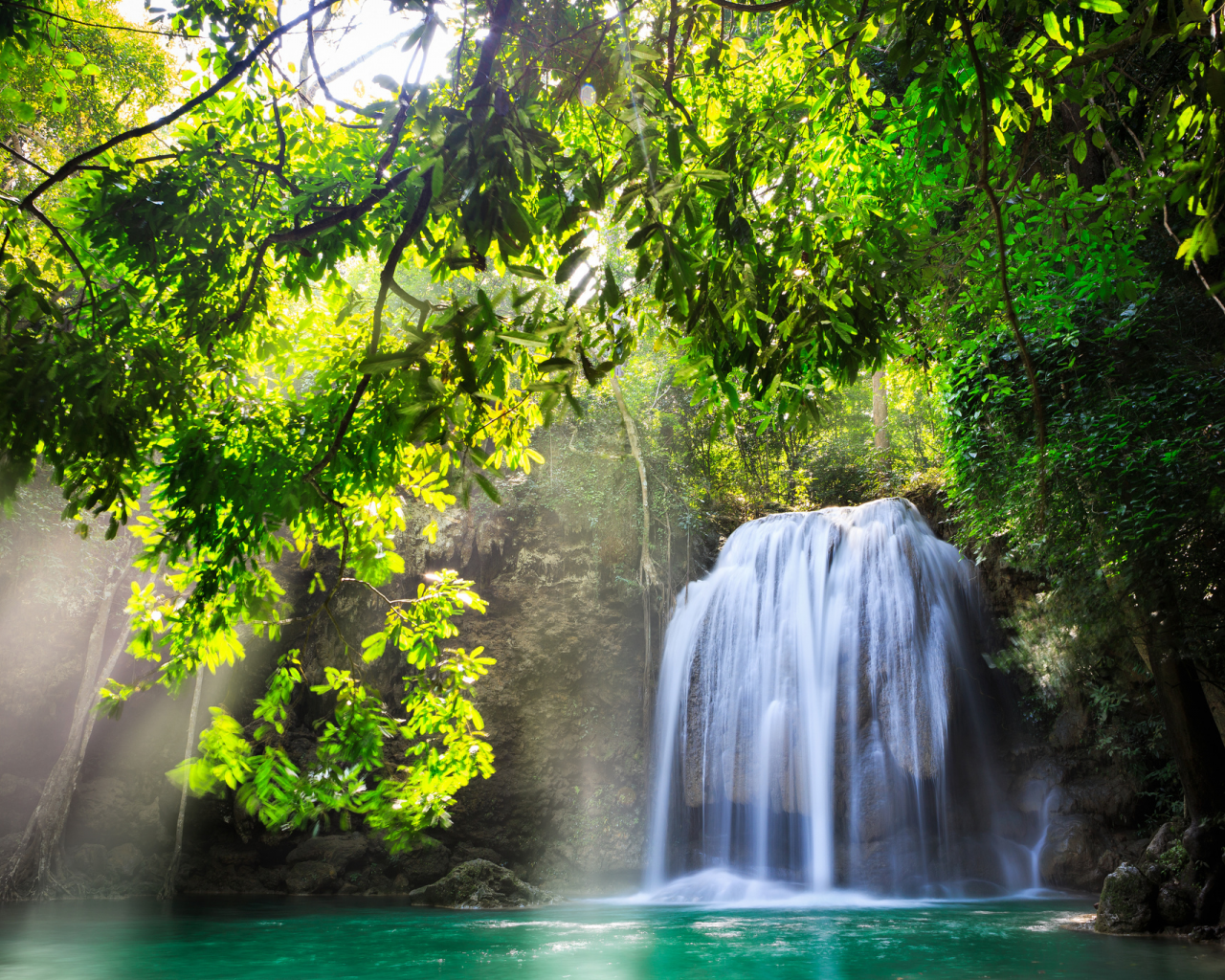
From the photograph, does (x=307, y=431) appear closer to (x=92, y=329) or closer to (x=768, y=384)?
(x=92, y=329)

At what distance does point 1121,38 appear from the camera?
2.01m

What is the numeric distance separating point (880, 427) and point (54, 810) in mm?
20284

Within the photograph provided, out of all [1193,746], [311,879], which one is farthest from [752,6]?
[311,879]

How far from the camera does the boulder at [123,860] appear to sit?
14.2 meters

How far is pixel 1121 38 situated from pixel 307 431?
258 cm

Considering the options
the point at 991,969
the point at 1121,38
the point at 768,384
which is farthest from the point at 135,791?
the point at 1121,38

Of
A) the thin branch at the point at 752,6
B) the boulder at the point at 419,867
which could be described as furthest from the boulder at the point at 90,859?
the thin branch at the point at 752,6

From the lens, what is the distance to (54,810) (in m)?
13.3

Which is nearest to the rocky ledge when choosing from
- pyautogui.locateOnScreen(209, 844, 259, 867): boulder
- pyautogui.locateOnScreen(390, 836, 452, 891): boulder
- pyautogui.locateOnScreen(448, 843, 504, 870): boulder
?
pyautogui.locateOnScreen(448, 843, 504, 870): boulder

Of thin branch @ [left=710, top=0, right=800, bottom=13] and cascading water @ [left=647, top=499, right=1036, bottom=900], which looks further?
cascading water @ [left=647, top=499, right=1036, bottom=900]

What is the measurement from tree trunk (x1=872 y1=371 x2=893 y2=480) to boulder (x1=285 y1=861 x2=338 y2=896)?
44.6 ft

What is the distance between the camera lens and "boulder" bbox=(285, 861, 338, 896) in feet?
46.3

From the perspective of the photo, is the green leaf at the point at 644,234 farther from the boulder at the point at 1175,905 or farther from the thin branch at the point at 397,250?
the boulder at the point at 1175,905

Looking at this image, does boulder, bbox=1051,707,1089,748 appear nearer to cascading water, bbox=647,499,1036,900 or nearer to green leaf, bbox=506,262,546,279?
cascading water, bbox=647,499,1036,900
